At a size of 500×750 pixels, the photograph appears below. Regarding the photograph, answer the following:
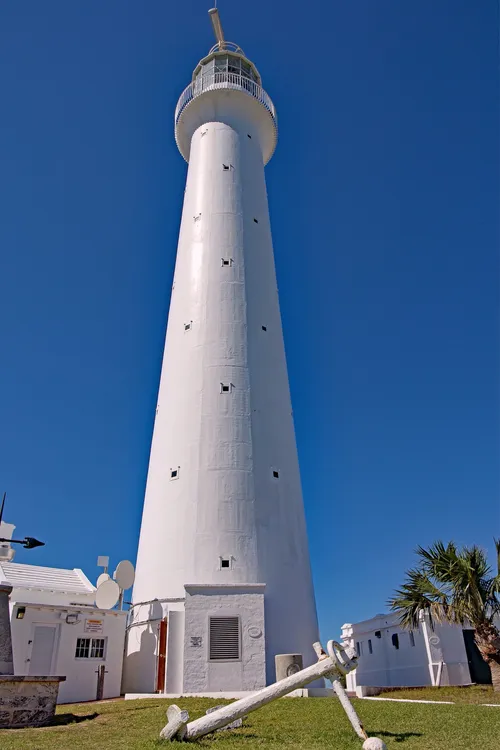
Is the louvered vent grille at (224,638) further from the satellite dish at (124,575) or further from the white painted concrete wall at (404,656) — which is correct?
the white painted concrete wall at (404,656)

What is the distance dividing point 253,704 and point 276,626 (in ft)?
34.7

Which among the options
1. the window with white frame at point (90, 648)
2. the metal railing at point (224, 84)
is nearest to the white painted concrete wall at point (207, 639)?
the window with white frame at point (90, 648)

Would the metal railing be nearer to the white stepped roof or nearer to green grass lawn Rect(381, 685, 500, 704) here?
the white stepped roof

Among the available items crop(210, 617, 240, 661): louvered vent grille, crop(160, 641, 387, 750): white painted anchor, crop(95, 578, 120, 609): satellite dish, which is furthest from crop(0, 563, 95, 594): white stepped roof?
crop(160, 641, 387, 750): white painted anchor

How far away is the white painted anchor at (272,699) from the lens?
26.1 ft

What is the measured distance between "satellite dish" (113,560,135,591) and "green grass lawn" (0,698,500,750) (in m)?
6.65

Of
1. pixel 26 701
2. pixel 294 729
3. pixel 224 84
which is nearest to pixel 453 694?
pixel 294 729

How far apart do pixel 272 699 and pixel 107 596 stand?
12658mm

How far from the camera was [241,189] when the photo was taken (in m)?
26.4

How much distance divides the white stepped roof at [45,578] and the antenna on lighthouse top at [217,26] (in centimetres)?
2989

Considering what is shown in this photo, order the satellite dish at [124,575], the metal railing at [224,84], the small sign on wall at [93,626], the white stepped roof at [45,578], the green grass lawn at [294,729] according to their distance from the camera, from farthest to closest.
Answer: the metal railing at [224,84], the white stepped roof at [45,578], the satellite dish at [124,575], the small sign on wall at [93,626], the green grass lawn at [294,729]

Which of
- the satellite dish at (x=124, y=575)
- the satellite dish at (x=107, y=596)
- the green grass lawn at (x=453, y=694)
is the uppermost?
the satellite dish at (x=124, y=575)

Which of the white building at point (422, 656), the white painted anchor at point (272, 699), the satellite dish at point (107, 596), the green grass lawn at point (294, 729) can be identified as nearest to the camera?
the white painted anchor at point (272, 699)

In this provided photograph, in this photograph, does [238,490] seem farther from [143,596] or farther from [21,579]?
[21,579]
